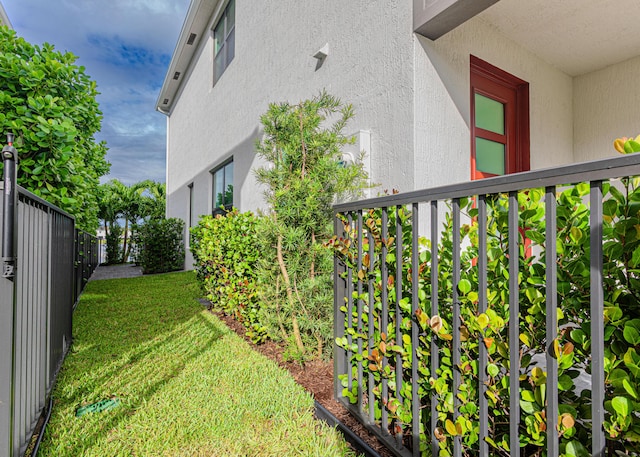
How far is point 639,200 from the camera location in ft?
2.97

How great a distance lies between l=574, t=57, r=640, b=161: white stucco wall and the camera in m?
3.61

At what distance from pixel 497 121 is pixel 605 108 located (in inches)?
57.6

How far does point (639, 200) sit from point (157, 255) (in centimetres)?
1140

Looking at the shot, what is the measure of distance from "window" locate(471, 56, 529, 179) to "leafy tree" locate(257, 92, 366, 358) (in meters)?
1.27

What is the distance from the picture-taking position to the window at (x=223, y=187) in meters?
7.52

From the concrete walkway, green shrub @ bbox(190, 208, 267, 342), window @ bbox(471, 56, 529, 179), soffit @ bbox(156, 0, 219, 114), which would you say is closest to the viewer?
window @ bbox(471, 56, 529, 179)

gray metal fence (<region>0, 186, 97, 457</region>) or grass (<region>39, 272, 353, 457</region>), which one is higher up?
gray metal fence (<region>0, 186, 97, 457</region>)

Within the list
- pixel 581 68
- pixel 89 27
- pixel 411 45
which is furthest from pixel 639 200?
Result: pixel 89 27

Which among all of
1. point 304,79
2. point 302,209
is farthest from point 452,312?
point 304,79

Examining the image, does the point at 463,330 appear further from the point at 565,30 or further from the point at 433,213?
the point at 565,30

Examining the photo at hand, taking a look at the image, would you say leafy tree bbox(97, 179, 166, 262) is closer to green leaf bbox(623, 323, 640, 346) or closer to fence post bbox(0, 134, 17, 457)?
fence post bbox(0, 134, 17, 457)

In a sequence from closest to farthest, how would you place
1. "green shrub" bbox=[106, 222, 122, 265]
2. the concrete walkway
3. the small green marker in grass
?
1. the small green marker in grass
2. the concrete walkway
3. "green shrub" bbox=[106, 222, 122, 265]

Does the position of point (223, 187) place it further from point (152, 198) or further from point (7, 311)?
point (152, 198)

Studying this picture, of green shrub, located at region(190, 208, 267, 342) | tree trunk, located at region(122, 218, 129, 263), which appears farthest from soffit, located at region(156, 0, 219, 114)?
tree trunk, located at region(122, 218, 129, 263)
